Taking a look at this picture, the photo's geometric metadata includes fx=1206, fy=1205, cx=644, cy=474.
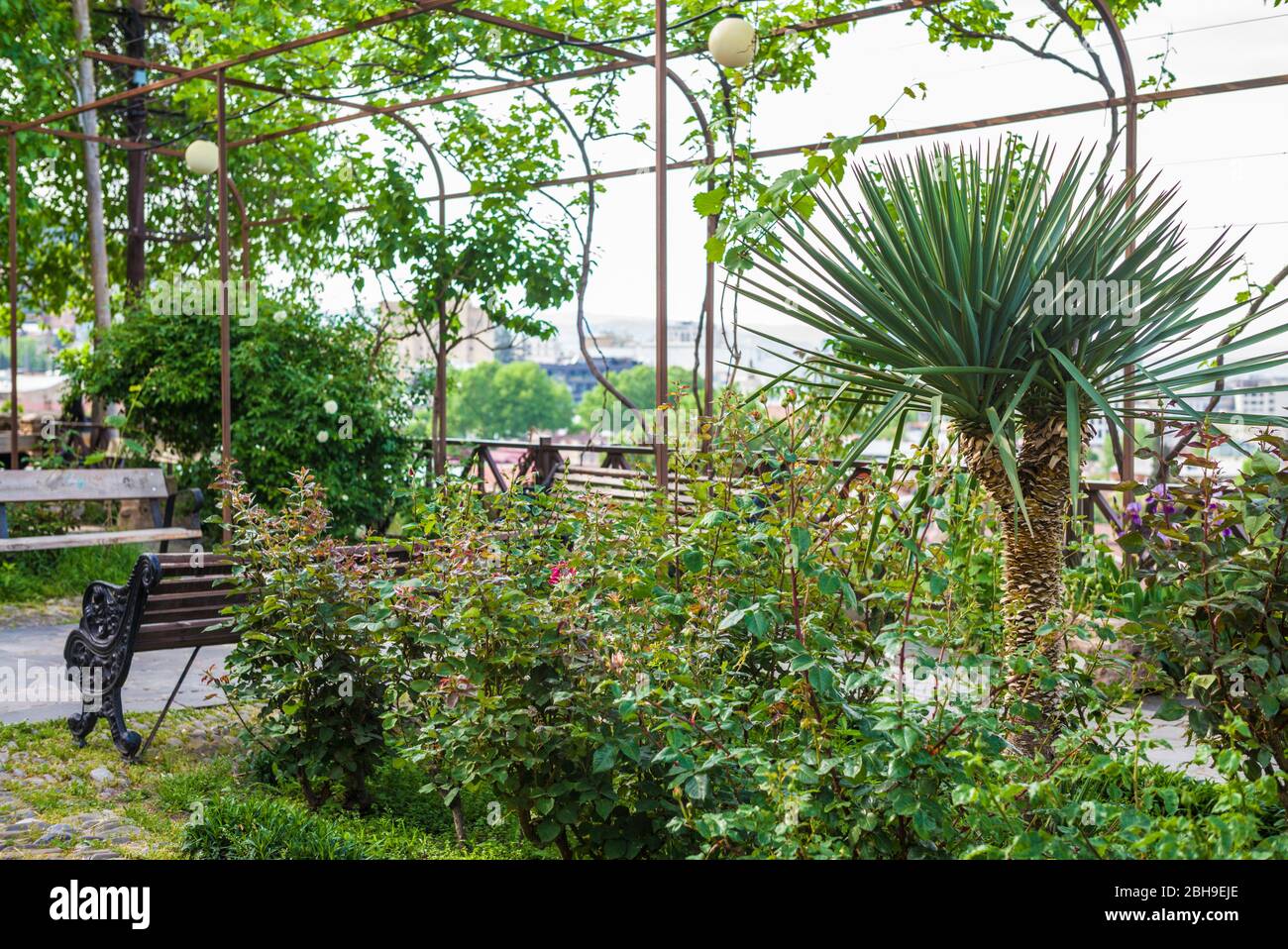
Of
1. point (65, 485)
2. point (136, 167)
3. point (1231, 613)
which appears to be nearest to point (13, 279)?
point (65, 485)

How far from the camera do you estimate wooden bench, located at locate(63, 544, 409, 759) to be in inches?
165

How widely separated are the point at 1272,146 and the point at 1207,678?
501 centimetres

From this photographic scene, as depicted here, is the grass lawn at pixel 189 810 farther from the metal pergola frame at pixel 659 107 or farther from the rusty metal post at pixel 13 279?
the rusty metal post at pixel 13 279

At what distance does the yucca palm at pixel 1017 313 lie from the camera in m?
3.24

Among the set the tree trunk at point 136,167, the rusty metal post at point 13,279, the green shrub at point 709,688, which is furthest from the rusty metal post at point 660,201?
the tree trunk at point 136,167

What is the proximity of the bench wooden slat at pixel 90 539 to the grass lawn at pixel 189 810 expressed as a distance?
2591 millimetres

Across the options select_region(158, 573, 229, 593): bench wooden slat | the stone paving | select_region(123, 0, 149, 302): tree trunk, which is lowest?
the stone paving

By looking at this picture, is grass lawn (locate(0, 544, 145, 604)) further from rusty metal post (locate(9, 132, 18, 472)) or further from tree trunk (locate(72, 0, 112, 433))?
tree trunk (locate(72, 0, 112, 433))

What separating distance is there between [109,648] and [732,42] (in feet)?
12.3

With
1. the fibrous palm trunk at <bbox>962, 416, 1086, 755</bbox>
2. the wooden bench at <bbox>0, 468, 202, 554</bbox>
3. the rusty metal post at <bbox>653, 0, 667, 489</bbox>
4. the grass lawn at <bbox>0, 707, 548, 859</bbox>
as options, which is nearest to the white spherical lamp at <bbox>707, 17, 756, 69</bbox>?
the rusty metal post at <bbox>653, 0, 667, 489</bbox>

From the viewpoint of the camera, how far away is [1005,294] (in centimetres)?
328

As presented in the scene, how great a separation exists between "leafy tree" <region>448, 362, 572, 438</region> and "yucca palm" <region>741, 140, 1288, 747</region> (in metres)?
39.7

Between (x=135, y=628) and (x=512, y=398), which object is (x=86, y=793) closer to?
(x=135, y=628)

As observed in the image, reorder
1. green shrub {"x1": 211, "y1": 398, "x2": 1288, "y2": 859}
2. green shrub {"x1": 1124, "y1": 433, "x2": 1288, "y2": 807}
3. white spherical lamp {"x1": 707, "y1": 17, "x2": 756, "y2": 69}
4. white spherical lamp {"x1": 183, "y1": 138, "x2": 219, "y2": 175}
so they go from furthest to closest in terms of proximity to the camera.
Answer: white spherical lamp {"x1": 183, "y1": 138, "x2": 219, "y2": 175}, white spherical lamp {"x1": 707, "y1": 17, "x2": 756, "y2": 69}, green shrub {"x1": 1124, "y1": 433, "x2": 1288, "y2": 807}, green shrub {"x1": 211, "y1": 398, "x2": 1288, "y2": 859}
